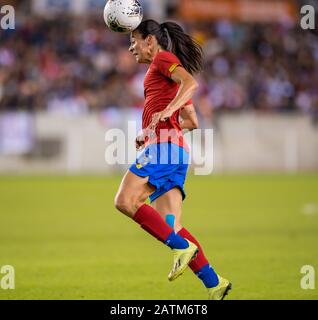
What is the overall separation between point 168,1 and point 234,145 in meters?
5.88

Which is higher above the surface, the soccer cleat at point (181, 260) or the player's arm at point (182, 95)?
the player's arm at point (182, 95)

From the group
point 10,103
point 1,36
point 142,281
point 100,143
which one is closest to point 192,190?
point 100,143

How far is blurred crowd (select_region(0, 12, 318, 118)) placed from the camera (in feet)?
81.8

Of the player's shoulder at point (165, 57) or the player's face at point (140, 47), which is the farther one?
the player's face at point (140, 47)

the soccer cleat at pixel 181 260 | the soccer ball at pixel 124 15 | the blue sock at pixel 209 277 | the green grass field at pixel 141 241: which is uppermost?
the soccer ball at pixel 124 15

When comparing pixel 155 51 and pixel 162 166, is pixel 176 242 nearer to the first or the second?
pixel 162 166

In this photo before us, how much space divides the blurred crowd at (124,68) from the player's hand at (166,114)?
57.0ft

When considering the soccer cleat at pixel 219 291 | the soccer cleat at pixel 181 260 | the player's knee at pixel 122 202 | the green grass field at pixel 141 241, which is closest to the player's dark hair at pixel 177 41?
the player's knee at pixel 122 202

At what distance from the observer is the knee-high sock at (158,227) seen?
718 centimetres

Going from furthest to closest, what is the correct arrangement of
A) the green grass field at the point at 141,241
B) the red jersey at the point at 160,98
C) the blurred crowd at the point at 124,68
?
the blurred crowd at the point at 124,68, the green grass field at the point at 141,241, the red jersey at the point at 160,98

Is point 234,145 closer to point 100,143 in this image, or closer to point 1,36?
point 100,143

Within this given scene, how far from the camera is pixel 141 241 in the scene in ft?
41.7

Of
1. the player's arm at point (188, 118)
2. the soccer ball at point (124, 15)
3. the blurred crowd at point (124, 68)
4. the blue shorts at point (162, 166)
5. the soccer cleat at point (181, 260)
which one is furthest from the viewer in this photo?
the blurred crowd at point (124, 68)

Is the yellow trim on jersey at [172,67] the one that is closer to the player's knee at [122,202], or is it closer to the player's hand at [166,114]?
the player's hand at [166,114]
